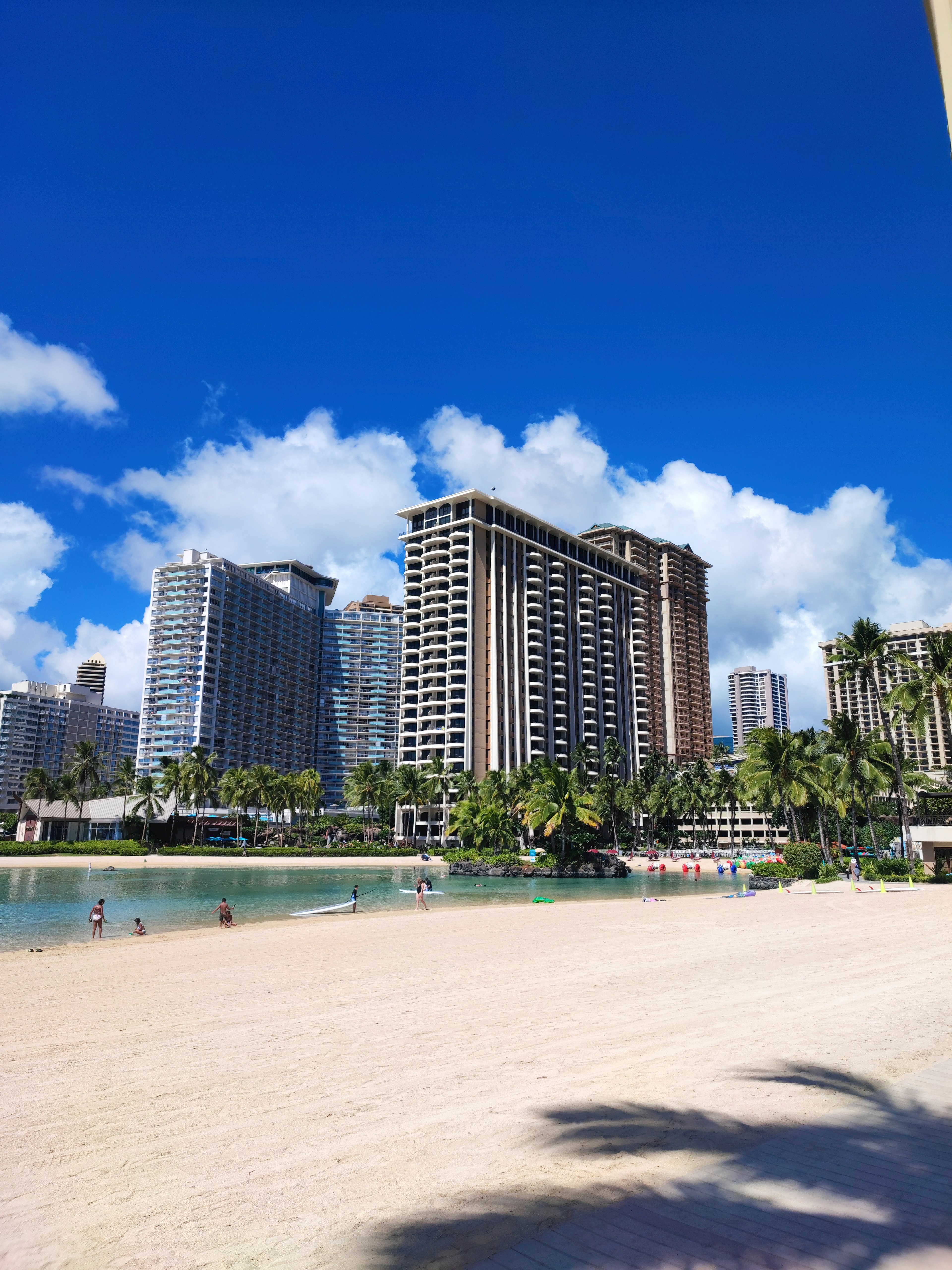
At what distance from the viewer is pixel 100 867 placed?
7581 cm

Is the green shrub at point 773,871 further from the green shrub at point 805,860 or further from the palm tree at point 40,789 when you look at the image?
the palm tree at point 40,789

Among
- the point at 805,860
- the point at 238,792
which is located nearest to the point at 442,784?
the point at 238,792

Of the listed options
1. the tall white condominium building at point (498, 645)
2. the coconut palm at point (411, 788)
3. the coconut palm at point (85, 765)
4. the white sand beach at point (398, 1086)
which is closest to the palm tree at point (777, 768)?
the white sand beach at point (398, 1086)

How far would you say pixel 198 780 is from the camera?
100 m

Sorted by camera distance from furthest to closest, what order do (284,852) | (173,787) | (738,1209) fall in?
(173,787)
(284,852)
(738,1209)

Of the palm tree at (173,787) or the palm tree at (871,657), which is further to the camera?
the palm tree at (173,787)

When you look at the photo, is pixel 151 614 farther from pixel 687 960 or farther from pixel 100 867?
pixel 687 960

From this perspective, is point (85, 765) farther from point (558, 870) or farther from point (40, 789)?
point (558, 870)

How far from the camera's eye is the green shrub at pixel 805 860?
171 feet

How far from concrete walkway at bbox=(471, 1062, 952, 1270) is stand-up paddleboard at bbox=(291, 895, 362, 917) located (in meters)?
32.8

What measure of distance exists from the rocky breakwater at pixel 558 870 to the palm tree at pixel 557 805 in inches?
Answer: 183

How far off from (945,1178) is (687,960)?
13.2 m

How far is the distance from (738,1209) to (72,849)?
98.0 metres

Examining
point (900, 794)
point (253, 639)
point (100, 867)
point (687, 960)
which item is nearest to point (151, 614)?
point (253, 639)
